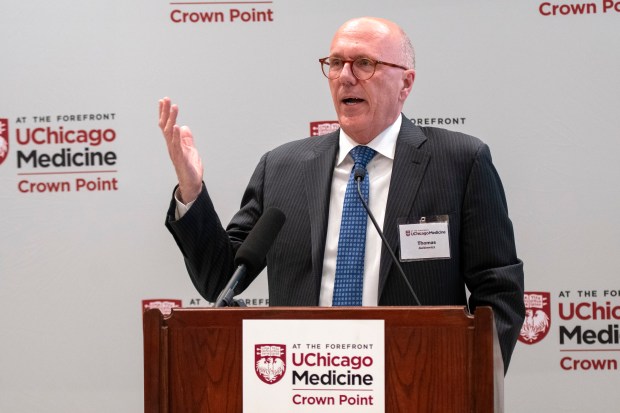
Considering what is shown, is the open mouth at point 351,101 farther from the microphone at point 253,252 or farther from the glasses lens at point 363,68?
the microphone at point 253,252

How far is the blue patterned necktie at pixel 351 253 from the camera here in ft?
7.45

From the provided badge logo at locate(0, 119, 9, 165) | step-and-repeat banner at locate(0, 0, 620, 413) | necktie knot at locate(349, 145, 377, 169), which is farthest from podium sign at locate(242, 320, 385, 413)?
badge logo at locate(0, 119, 9, 165)

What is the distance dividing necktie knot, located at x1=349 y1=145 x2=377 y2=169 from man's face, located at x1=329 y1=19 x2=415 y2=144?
0.11 feet

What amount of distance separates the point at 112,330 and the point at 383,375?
2.24 m

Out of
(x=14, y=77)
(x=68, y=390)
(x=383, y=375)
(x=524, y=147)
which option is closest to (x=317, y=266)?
(x=383, y=375)

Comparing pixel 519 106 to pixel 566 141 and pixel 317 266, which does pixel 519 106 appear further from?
pixel 317 266

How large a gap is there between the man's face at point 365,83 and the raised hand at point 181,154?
1.65 ft

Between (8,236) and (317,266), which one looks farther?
(8,236)

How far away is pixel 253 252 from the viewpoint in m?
1.75

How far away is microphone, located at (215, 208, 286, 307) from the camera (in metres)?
1.67

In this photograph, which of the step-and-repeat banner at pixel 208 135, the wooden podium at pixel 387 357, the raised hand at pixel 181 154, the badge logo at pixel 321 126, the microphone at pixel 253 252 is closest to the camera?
the wooden podium at pixel 387 357

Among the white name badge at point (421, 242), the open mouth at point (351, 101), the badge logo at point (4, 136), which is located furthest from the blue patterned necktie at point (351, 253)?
the badge logo at point (4, 136)

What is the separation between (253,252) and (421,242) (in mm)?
681

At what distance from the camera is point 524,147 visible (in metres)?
3.38
